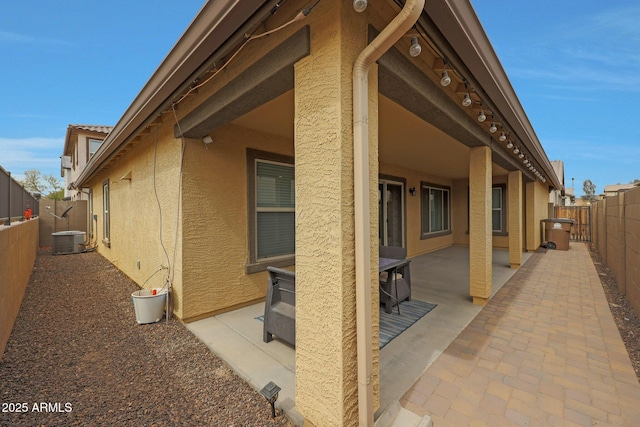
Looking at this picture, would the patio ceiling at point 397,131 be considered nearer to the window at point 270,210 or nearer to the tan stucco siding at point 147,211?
the window at point 270,210

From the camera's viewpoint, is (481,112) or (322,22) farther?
(481,112)

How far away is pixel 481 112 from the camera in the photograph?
3355 millimetres

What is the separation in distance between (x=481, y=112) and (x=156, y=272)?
519cm

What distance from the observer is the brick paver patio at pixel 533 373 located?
6.47 ft

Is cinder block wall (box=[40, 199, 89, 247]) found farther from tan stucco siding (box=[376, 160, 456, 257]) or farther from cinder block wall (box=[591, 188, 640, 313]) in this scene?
cinder block wall (box=[591, 188, 640, 313])

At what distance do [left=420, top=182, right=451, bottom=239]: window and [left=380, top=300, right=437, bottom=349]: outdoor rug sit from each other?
16.9 feet

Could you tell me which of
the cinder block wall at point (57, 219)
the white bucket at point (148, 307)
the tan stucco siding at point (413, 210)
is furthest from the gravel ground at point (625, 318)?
the cinder block wall at point (57, 219)

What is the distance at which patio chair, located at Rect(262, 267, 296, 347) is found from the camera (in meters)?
2.73

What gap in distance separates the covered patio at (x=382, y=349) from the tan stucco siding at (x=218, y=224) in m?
0.32

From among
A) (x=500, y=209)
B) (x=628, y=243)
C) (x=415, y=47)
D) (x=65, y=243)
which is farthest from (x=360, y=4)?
(x=65, y=243)

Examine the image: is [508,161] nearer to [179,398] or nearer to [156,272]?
[179,398]

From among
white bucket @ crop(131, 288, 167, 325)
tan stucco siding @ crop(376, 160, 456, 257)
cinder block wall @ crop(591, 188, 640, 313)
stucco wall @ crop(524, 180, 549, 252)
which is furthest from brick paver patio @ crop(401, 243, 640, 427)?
stucco wall @ crop(524, 180, 549, 252)

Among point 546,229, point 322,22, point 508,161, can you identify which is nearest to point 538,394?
point 322,22

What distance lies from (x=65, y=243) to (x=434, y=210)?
44.0 feet
